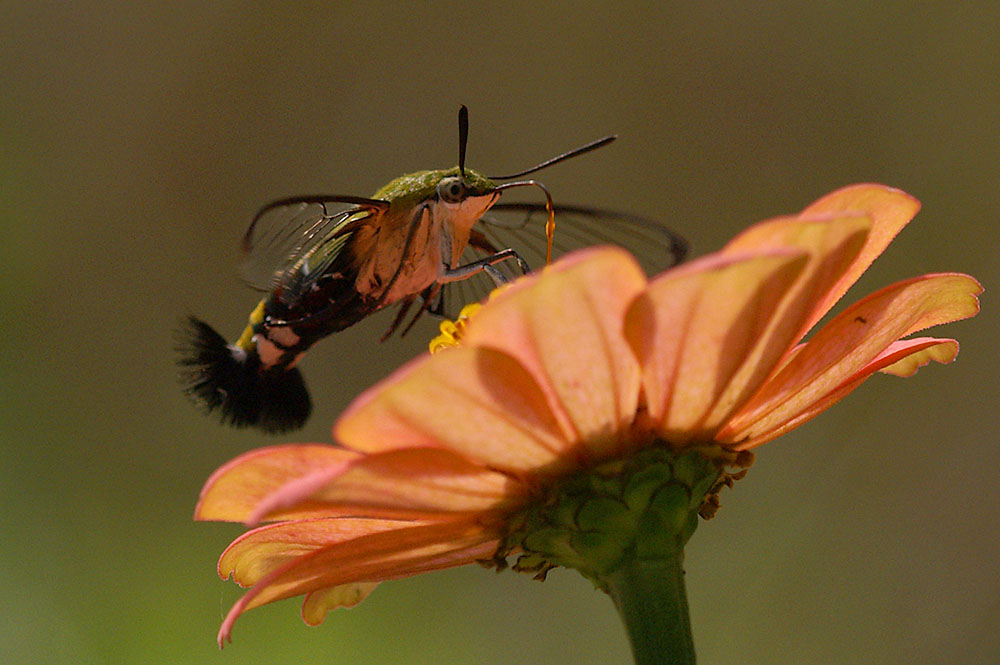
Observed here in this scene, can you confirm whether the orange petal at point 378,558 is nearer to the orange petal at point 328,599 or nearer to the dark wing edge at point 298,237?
the orange petal at point 328,599

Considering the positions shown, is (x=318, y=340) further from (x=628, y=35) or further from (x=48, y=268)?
(x=628, y=35)

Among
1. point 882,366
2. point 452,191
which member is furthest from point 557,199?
point 882,366

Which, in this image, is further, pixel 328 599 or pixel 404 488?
pixel 328 599

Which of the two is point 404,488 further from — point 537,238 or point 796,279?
point 537,238

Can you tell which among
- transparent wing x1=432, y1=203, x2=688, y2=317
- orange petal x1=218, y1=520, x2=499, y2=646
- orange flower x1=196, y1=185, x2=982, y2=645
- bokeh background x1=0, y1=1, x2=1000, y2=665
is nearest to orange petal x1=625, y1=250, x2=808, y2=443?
orange flower x1=196, y1=185, x2=982, y2=645

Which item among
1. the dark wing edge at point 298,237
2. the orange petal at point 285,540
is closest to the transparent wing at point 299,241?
the dark wing edge at point 298,237

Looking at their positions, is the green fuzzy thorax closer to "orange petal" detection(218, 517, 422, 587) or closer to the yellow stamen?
the yellow stamen

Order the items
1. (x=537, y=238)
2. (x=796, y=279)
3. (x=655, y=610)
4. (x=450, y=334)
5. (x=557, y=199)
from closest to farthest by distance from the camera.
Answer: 1. (x=796, y=279)
2. (x=655, y=610)
3. (x=450, y=334)
4. (x=537, y=238)
5. (x=557, y=199)
